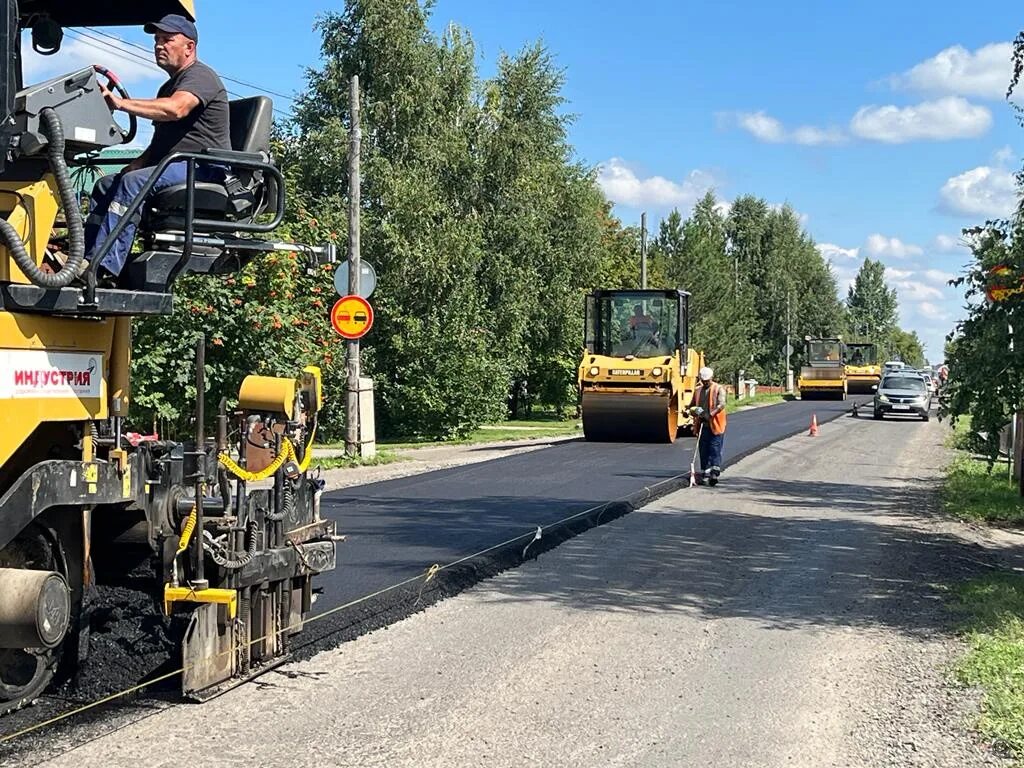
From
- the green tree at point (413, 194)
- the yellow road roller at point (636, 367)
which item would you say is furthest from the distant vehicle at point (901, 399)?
the yellow road roller at point (636, 367)

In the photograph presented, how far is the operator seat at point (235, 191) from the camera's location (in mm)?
5367

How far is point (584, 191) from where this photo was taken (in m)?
39.2

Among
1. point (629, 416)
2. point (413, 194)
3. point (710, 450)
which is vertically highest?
point (413, 194)

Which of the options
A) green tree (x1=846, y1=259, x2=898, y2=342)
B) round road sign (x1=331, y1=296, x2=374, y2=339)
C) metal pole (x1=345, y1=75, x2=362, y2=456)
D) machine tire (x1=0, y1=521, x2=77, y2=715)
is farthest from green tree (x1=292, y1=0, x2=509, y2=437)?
green tree (x1=846, y1=259, x2=898, y2=342)

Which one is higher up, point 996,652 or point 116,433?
point 116,433

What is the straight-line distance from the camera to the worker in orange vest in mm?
15898

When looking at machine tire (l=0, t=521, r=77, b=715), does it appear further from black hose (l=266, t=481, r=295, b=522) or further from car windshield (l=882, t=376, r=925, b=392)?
car windshield (l=882, t=376, r=925, b=392)

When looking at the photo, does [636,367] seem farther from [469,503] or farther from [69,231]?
[69,231]

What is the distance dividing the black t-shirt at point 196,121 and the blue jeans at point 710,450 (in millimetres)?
11200

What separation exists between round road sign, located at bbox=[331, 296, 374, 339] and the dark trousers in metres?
5.26

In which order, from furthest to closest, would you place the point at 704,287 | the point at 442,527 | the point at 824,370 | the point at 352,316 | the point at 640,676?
1. the point at 824,370
2. the point at 704,287
3. the point at 352,316
4. the point at 442,527
5. the point at 640,676

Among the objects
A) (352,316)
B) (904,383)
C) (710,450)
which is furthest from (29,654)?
(904,383)

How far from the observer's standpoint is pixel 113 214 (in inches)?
201

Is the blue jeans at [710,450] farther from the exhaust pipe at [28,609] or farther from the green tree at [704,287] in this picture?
the green tree at [704,287]
